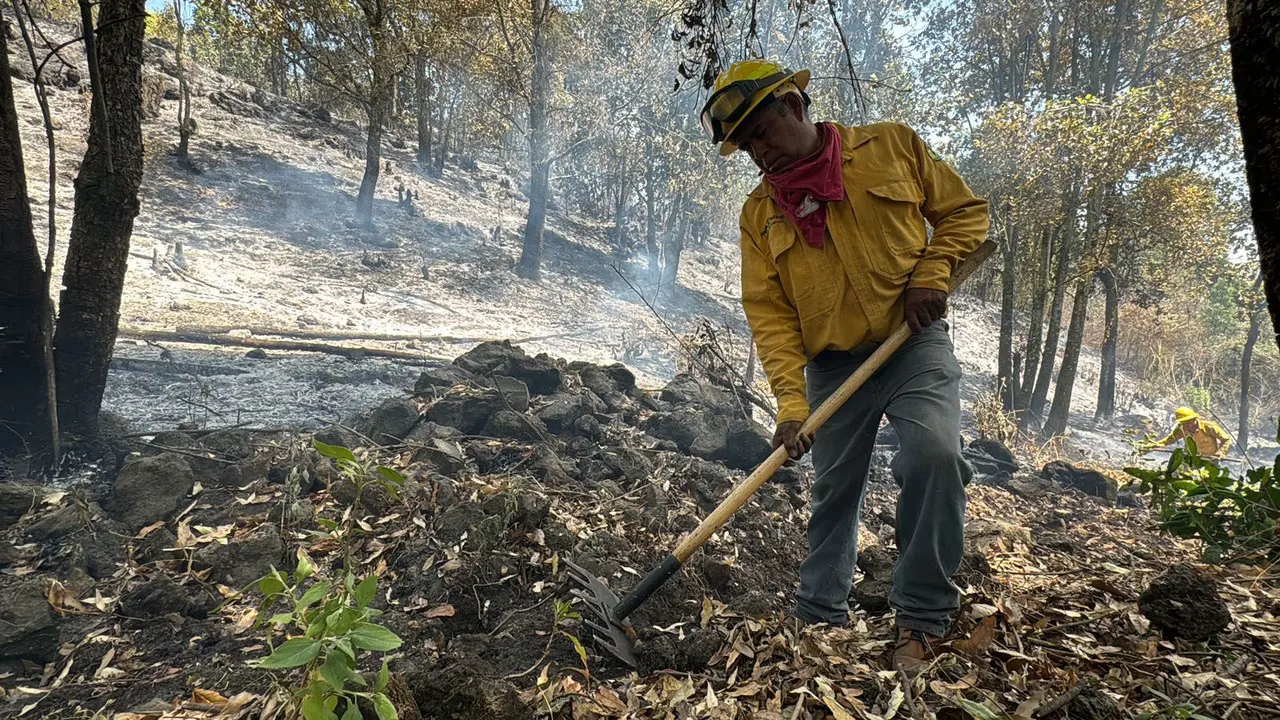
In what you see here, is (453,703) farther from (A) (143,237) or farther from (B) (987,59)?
(B) (987,59)

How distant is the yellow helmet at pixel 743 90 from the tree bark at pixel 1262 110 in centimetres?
127

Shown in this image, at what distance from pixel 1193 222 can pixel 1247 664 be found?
12203 mm

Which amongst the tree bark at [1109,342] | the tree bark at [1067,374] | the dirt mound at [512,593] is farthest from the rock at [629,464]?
the tree bark at [1109,342]

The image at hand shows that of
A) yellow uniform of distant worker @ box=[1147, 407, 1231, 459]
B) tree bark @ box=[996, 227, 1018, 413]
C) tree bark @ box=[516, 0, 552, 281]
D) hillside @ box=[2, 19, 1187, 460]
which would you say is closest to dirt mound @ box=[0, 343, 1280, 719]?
hillside @ box=[2, 19, 1187, 460]

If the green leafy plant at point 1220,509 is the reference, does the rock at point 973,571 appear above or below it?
below

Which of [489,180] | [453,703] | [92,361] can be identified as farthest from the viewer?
Result: [489,180]

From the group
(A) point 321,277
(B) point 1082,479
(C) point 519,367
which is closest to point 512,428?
(C) point 519,367

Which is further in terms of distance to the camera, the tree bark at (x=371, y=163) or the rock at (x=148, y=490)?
the tree bark at (x=371, y=163)

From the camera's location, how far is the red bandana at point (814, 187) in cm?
222

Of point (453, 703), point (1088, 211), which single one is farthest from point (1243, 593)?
point (1088, 211)

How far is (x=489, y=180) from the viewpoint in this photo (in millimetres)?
25016

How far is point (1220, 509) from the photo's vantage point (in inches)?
101

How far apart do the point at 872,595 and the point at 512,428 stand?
9.66 feet

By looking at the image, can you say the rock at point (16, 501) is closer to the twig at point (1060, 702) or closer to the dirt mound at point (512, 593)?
the dirt mound at point (512, 593)
